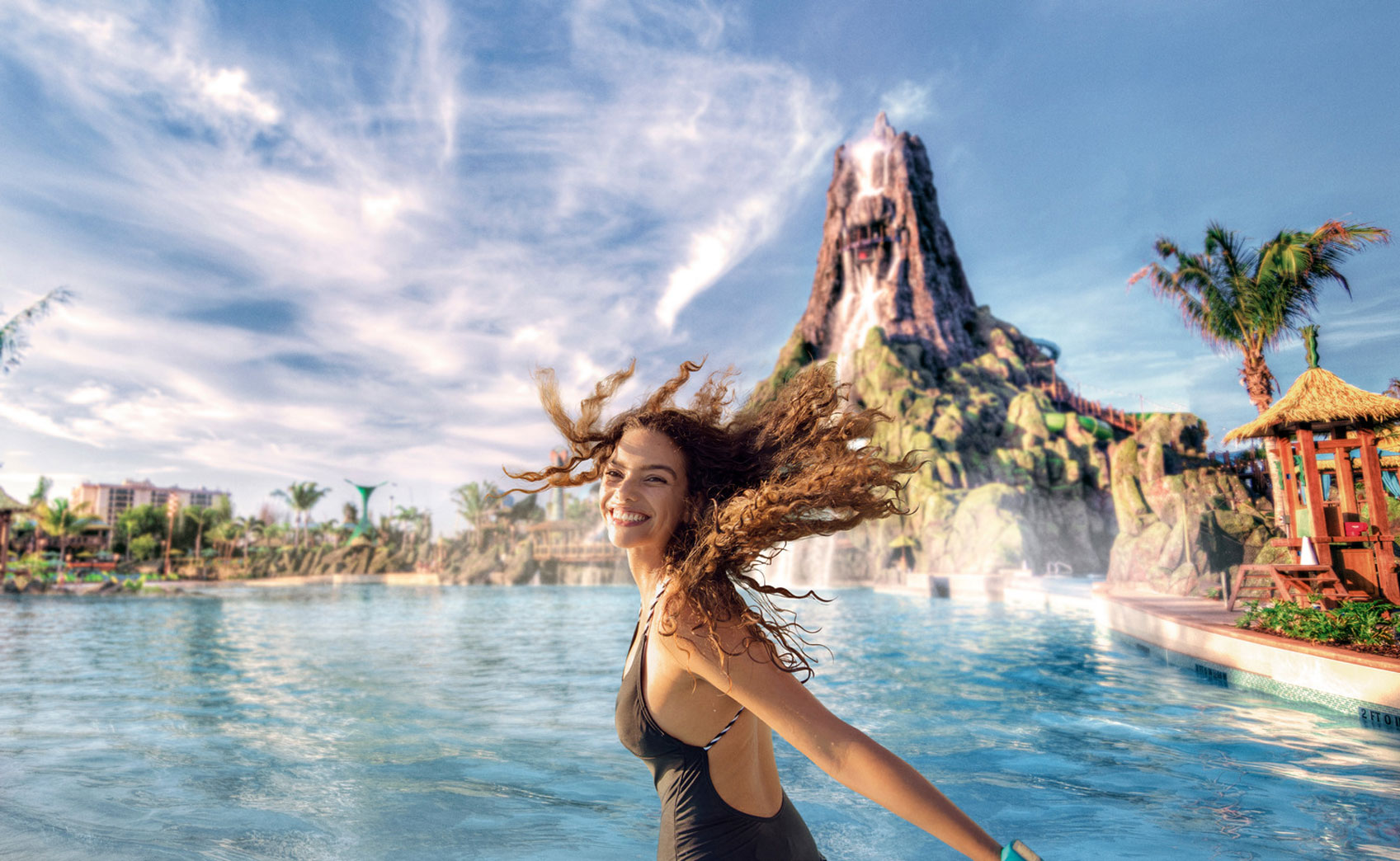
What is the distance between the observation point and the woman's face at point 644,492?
1877 millimetres

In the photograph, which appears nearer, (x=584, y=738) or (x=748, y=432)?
(x=748, y=432)

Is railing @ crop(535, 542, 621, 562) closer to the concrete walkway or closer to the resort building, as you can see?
the concrete walkway

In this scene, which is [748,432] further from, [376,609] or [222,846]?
[376,609]

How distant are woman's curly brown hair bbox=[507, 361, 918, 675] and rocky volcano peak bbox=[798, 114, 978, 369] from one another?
65773 millimetres

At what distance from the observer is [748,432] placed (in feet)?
6.80

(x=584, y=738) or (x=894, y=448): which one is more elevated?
(x=894, y=448)

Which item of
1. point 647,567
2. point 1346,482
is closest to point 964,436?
point 1346,482

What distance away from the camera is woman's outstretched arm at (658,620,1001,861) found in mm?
1366

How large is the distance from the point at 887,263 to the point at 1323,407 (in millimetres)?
64258

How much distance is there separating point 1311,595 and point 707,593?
1220 cm

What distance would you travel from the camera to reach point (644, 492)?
1.90m

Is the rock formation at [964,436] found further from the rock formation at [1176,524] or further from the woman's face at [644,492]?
the woman's face at [644,492]

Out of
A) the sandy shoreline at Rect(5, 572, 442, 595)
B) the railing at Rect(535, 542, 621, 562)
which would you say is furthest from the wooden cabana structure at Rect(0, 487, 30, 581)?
the railing at Rect(535, 542, 621, 562)

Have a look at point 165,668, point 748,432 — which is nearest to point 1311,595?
point 748,432
